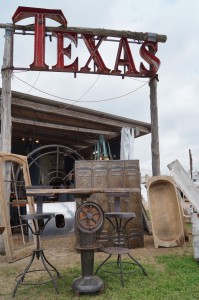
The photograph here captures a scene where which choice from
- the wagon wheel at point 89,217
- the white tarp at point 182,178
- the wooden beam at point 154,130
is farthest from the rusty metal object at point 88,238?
the wooden beam at point 154,130

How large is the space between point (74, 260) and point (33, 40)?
209 inches

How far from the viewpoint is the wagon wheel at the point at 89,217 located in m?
3.59

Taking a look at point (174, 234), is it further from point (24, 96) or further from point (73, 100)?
point (24, 96)

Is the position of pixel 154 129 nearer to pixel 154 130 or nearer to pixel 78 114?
pixel 154 130

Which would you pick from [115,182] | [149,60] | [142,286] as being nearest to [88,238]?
[142,286]

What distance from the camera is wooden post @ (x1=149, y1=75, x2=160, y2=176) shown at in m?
7.77

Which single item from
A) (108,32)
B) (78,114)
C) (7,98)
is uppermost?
(108,32)

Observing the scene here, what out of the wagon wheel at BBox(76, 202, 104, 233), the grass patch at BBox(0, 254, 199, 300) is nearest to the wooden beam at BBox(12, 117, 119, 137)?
the grass patch at BBox(0, 254, 199, 300)

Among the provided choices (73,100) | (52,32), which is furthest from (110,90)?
(52,32)

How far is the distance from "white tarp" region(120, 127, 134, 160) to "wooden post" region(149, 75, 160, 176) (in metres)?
1.31

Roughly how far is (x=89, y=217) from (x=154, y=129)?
4.82m

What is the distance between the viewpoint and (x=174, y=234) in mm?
6211

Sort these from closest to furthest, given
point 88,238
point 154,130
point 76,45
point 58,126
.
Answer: point 88,238 < point 76,45 < point 154,130 < point 58,126

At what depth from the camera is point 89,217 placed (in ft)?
11.8
